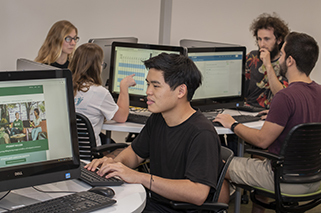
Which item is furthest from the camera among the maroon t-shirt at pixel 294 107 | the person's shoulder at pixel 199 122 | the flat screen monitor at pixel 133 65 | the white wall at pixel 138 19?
the white wall at pixel 138 19

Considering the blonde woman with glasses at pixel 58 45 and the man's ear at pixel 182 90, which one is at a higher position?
the blonde woman with glasses at pixel 58 45

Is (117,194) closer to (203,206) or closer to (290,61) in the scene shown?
(203,206)

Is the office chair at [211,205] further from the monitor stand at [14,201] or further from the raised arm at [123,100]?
the raised arm at [123,100]

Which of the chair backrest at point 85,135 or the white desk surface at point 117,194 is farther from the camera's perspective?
the chair backrest at point 85,135

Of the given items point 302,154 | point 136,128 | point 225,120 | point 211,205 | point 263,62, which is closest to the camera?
point 211,205

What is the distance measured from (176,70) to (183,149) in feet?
1.14

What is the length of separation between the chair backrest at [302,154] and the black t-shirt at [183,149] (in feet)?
2.24

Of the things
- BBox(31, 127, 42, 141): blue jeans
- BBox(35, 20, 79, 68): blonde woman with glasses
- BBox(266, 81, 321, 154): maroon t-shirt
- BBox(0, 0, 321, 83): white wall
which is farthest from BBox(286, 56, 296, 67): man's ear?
BBox(0, 0, 321, 83): white wall

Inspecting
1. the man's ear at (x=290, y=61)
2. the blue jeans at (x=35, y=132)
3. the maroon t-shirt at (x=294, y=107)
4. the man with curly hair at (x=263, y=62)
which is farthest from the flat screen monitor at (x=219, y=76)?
the blue jeans at (x=35, y=132)

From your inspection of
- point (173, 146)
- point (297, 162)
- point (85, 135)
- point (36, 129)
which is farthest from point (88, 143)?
point (297, 162)

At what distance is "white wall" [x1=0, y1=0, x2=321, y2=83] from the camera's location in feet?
15.7

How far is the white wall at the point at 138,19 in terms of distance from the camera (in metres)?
4.77

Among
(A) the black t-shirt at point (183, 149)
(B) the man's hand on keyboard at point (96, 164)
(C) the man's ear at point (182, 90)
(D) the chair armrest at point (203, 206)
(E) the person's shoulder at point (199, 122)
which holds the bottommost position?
(D) the chair armrest at point (203, 206)

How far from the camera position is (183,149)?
1751 mm
